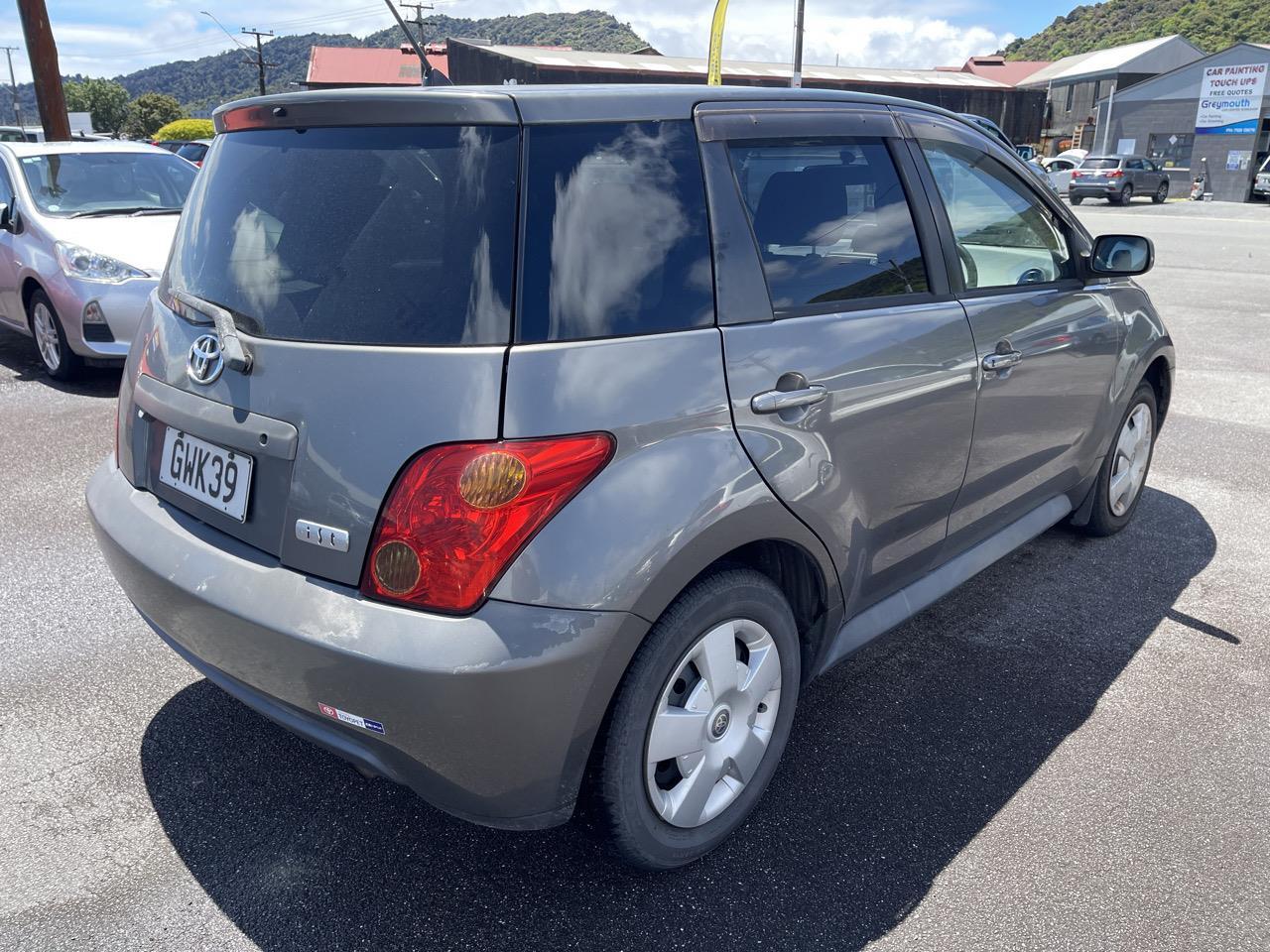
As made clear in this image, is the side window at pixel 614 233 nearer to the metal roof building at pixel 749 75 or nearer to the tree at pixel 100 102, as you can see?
the metal roof building at pixel 749 75

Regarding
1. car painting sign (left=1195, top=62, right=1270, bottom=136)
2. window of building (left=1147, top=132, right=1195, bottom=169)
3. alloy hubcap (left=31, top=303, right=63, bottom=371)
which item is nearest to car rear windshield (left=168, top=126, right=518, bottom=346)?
alloy hubcap (left=31, top=303, right=63, bottom=371)

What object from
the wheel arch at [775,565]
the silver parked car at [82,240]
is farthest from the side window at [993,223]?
the silver parked car at [82,240]

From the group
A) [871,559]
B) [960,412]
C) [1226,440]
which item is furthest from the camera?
[1226,440]

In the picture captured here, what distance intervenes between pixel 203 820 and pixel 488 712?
45.0 inches

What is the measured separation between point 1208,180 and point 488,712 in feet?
151

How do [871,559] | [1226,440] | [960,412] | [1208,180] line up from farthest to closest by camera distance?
[1208,180] → [1226,440] → [960,412] → [871,559]

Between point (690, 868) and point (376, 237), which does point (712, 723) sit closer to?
point (690, 868)

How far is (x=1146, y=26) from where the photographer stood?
296 feet

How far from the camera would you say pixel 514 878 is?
2.33 meters

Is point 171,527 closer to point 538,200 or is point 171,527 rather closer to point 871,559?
point 538,200

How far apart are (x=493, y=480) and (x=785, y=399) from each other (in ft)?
2.50

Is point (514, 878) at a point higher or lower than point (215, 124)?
lower

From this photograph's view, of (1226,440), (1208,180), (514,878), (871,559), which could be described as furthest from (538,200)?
(1208,180)

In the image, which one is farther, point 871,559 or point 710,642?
point 871,559
